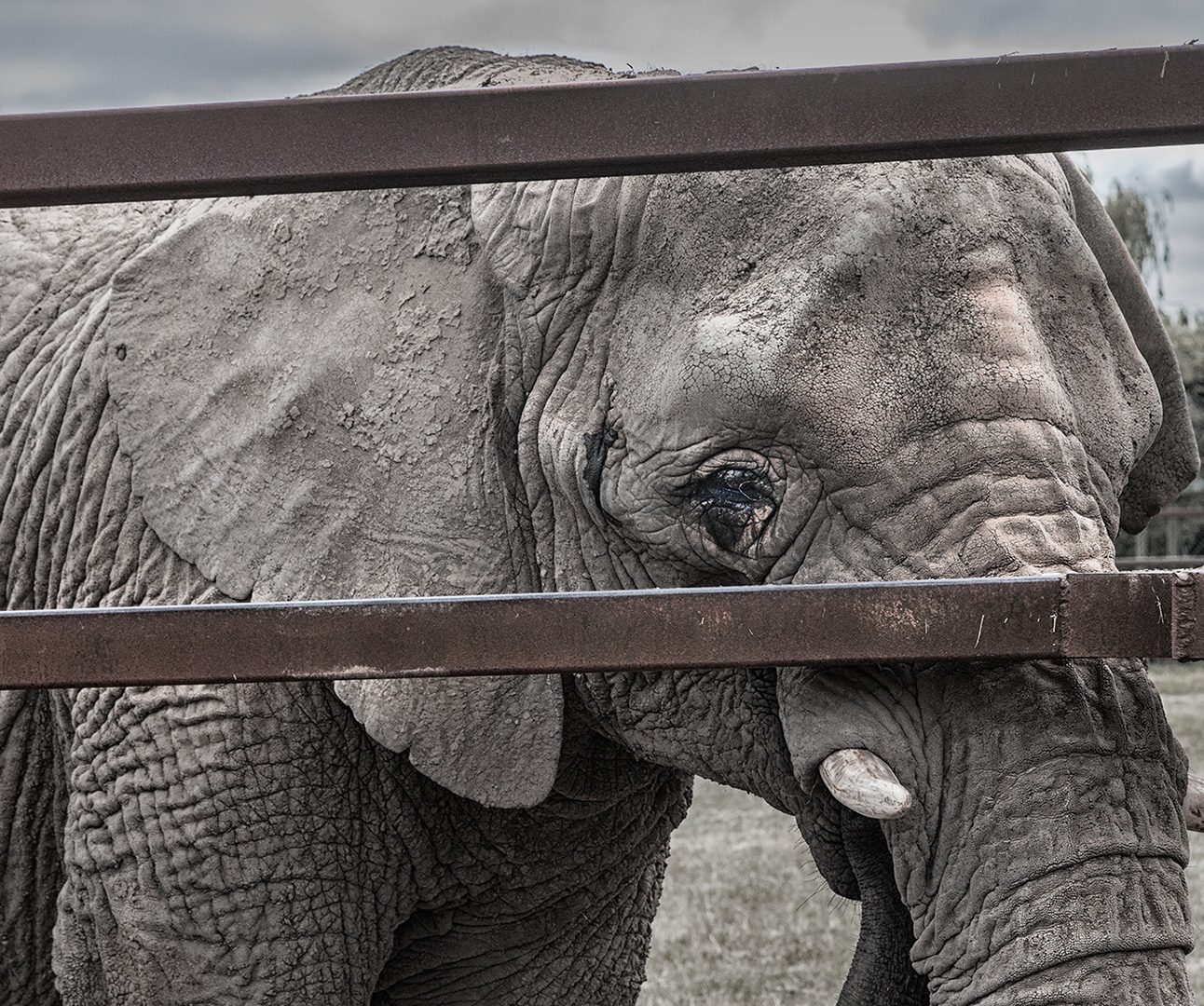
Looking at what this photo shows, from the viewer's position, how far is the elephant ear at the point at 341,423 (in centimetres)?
271

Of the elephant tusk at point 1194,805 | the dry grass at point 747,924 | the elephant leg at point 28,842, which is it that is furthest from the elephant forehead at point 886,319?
the dry grass at point 747,924

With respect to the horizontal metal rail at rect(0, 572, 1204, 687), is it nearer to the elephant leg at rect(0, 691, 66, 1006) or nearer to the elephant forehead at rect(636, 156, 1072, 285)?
the elephant forehead at rect(636, 156, 1072, 285)

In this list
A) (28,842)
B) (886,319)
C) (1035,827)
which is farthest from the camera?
(28,842)

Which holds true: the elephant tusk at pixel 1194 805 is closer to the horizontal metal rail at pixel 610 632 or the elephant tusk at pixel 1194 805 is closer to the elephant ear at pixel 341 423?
the horizontal metal rail at pixel 610 632

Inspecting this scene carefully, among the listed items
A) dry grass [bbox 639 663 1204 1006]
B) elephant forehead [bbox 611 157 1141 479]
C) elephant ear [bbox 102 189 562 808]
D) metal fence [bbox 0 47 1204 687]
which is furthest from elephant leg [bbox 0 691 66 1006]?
dry grass [bbox 639 663 1204 1006]

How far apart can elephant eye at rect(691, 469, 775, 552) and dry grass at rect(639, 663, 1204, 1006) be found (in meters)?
1.99

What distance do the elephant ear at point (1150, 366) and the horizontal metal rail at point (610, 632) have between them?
875mm

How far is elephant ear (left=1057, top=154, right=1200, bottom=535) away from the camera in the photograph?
2.67 metres

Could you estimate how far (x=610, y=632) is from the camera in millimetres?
1973

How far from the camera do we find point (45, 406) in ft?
10.5

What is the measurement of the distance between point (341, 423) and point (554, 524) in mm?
393

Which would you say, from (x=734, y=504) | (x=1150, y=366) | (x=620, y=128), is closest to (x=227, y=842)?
(x=734, y=504)

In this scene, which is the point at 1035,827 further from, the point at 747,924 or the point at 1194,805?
the point at 747,924

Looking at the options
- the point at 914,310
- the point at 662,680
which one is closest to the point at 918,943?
the point at 662,680
